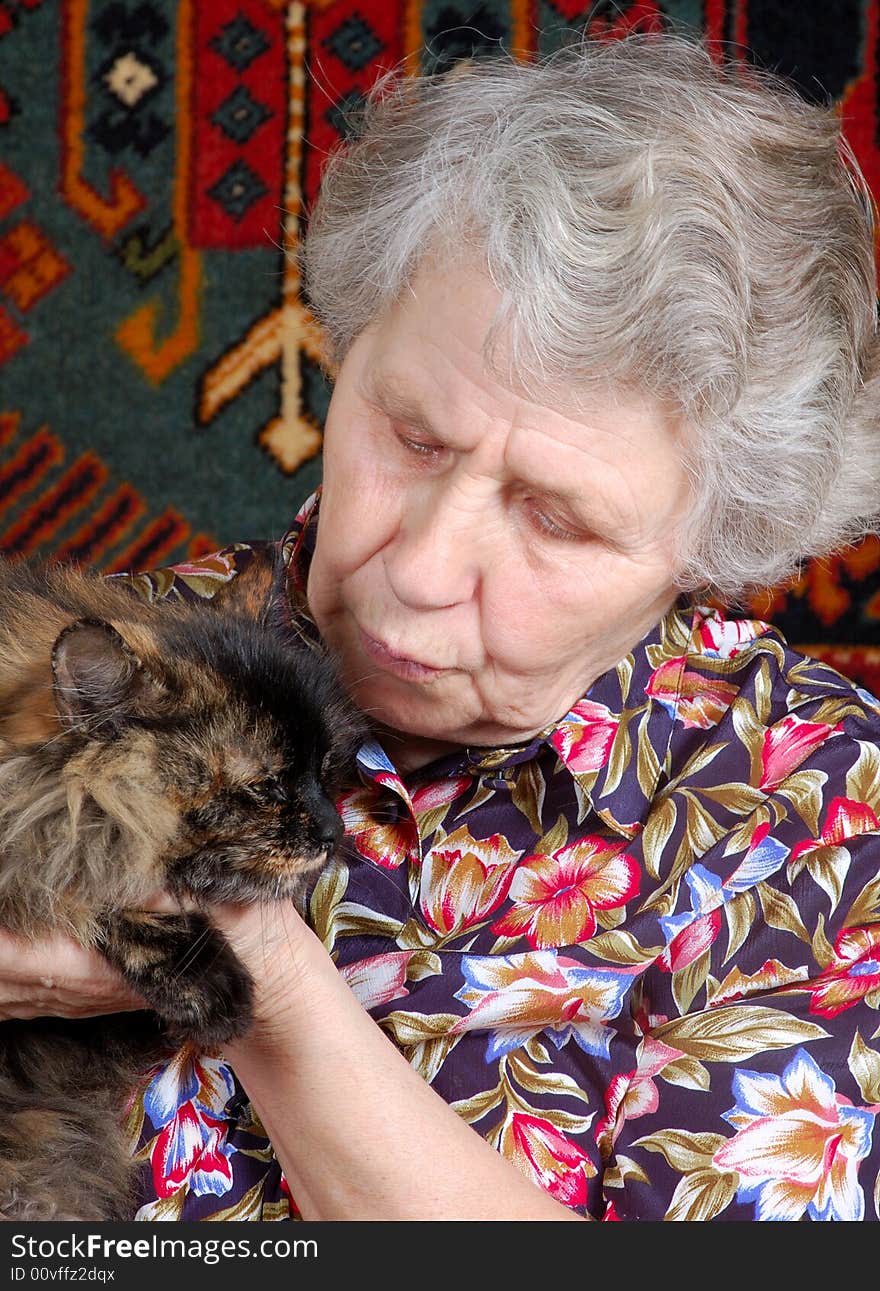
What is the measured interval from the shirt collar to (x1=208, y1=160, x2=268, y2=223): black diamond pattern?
1409mm

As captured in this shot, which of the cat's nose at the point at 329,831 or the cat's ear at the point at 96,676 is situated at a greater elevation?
the cat's ear at the point at 96,676

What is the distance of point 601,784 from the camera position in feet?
4.44

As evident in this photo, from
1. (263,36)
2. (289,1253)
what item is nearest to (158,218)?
(263,36)

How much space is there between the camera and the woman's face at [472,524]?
4.00 ft

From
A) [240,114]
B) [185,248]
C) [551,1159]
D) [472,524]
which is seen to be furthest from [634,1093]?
[240,114]

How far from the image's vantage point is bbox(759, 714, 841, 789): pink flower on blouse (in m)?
1.40

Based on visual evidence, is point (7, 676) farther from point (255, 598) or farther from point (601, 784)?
point (601, 784)

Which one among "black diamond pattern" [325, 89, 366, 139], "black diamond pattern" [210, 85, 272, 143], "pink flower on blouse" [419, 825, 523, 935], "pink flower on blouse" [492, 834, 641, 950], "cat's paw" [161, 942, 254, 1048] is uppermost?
"black diamond pattern" [210, 85, 272, 143]

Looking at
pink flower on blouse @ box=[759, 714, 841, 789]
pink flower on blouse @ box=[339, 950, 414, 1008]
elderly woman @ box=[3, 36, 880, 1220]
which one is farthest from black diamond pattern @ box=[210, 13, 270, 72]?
pink flower on blouse @ box=[339, 950, 414, 1008]

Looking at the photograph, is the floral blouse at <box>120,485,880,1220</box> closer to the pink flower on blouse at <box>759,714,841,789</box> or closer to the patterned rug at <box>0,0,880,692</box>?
the pink flower on blouse at <box>759,714,841,789</box>

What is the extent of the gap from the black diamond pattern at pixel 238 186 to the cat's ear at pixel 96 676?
161 cm

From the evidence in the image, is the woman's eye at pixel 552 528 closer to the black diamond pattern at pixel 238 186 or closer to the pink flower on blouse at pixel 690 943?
the pink flower on blouse at pixel 690 943

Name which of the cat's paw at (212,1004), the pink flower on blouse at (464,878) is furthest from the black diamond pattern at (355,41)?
the cat's paw at (212,1004)

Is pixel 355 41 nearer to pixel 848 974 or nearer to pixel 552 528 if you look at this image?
pixel 552 528
